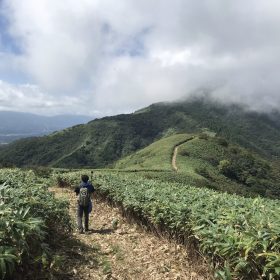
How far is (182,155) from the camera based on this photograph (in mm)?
100750

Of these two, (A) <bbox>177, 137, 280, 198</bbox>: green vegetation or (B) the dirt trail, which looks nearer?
(B) the dirt trail

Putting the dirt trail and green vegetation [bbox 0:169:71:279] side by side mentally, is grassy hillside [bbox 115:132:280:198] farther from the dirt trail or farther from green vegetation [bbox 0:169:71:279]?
green vegetation [bbox 0:169:71:279]

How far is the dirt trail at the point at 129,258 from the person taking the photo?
8031 millimetres

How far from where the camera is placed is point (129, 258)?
955 centimetres

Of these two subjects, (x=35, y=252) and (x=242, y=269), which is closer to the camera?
(x=242, y=269)

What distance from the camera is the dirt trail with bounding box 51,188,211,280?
26.3 feet

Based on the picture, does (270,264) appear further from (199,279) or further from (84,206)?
(84,206)

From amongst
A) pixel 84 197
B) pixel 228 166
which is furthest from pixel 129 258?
pixel 228 166

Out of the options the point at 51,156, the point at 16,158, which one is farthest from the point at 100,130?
the point at 16,158

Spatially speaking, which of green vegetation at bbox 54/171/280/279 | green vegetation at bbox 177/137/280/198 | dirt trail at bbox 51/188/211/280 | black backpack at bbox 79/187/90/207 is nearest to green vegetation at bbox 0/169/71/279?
dirt trail at bbox 51/188/211/280

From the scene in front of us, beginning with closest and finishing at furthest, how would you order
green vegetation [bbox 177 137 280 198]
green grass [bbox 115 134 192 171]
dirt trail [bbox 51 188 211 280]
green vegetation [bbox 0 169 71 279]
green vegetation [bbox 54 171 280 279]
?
1. green vegetation [bbox 0 169 71 279]
2. green vegetation [bbox 54 171 280 279]
3. dirt trail [bbox 51 188 211 280]
4. green grass [bbox 115 134 192 171]
5. green vegetation [bbox 177 137 280 198]

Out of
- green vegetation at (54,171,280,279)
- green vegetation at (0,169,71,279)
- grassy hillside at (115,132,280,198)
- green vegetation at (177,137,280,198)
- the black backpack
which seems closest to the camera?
green vegetation at (0,169,71,279)

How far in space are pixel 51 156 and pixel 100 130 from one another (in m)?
32.3

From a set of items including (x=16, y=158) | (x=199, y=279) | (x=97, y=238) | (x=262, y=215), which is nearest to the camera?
(x=262, y=215)
